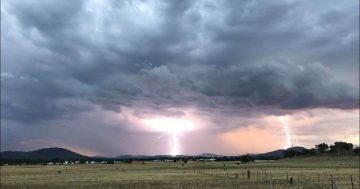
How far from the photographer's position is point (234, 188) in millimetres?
50969

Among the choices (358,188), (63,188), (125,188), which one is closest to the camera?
(358,188)

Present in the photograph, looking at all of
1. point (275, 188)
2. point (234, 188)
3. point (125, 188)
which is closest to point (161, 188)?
point (125, 188)

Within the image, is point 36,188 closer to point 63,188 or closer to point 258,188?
point 63,188

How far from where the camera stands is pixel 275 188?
50.4 metres

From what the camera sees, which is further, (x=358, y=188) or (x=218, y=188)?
(x=218, y=188)

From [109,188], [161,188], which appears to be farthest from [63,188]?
[161,188]

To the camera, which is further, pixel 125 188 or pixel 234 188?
pixel 125 188

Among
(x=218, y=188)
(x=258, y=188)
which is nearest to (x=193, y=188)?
(x=218, y=188)

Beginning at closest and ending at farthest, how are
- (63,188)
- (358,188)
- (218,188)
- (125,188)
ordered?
(358,188) → (218,188) → (125,188) → (63,188)

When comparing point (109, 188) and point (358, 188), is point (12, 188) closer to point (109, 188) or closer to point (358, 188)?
point (109, 188)

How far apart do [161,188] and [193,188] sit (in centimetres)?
497

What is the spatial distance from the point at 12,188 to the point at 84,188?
1169cm

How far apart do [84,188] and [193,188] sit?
1523cm

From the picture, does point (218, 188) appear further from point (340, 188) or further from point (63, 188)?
point (63, 188)
